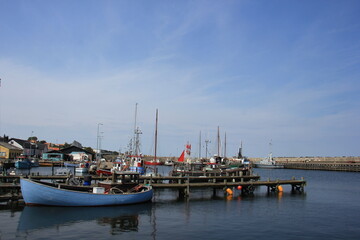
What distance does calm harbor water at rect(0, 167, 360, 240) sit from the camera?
21.9m

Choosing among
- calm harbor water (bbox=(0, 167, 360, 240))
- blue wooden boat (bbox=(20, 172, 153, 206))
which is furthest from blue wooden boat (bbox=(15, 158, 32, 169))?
blue wooden boat (bbox=(20, 172, 153, 206))

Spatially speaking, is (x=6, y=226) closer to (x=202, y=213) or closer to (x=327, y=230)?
(x=202, y=213)

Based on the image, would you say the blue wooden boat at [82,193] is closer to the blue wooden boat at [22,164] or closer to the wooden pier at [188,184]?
the wooden pier at [188,184]

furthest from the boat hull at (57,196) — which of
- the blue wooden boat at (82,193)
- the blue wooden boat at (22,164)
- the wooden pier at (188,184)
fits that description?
the blue wooden boat at (22,164)

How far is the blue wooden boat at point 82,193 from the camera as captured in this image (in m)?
28.0

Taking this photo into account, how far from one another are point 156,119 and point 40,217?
1280 inches

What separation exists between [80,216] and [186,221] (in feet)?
30.6

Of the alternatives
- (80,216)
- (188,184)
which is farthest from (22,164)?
(80,216)

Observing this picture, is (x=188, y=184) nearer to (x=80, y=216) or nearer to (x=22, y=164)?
(x=80, y=216)

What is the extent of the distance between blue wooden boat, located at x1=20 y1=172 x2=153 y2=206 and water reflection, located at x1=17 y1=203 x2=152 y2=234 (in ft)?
1.85

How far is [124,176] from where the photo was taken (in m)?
32.5

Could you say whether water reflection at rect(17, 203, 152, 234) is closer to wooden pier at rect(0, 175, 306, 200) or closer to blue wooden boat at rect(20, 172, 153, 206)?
blue wooden boat at rect(20, 172, 153, 206)

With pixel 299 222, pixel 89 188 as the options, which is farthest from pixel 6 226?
pixel 299 222

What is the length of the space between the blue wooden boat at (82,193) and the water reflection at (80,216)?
56cm
